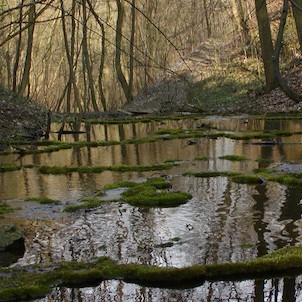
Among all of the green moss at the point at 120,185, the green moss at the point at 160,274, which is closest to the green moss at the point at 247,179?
the green moss at the point at 120,185

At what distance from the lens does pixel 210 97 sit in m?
29.5

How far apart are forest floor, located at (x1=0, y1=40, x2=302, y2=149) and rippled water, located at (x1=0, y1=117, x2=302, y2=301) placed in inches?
267

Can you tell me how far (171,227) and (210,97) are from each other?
2355cm

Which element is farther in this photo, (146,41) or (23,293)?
(146,41)

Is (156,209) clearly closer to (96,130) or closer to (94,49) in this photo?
(96,130)

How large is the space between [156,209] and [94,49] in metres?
40.5

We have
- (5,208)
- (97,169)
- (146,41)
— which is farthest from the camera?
(146,41)

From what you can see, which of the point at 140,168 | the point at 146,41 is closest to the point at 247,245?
the point at 140,168

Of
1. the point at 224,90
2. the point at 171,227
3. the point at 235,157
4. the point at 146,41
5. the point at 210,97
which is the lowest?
the point at 171,227

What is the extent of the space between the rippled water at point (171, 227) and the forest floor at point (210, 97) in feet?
22.2

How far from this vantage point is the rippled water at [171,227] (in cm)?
450

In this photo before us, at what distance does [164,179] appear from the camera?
917cm

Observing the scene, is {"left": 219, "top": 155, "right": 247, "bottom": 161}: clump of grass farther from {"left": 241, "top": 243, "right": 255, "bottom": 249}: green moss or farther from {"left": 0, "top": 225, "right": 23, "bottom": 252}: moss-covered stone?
{"left": 0, "top": 225, "right": 23, "bottom": 252}: moss-covered stone

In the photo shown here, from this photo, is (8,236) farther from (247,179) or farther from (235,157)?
(235,157)
